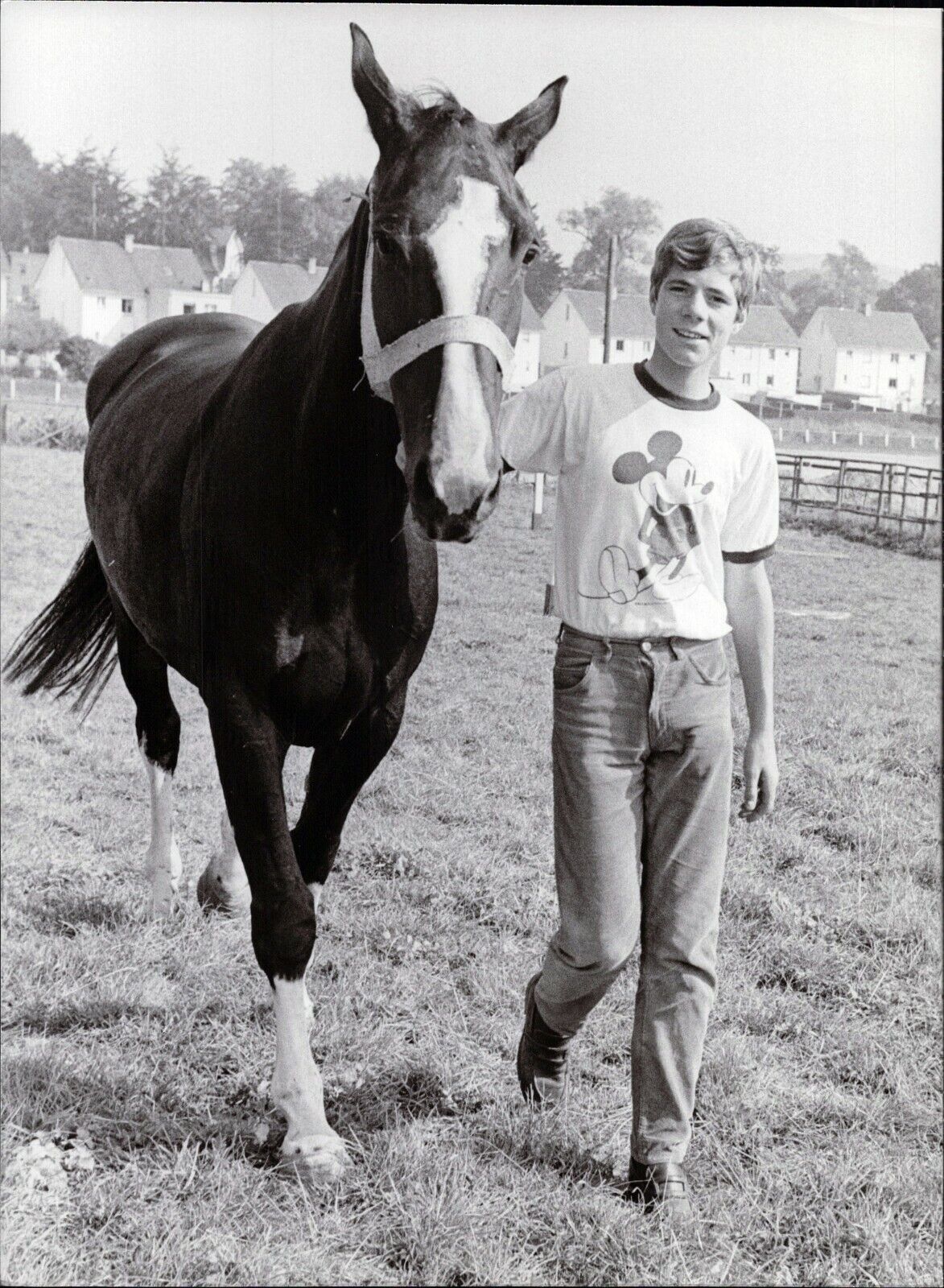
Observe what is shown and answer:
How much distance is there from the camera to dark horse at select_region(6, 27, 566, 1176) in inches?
77.1

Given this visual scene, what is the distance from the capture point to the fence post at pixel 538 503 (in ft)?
10.1

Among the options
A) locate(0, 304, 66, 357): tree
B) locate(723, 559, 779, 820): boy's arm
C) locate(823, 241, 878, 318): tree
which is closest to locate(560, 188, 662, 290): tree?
locate(823, 241, 878, 318): tree

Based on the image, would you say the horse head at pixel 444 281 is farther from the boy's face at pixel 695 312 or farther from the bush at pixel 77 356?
the bush at pixel 77 356

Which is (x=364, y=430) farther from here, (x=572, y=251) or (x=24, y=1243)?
(x=24, y=1243)

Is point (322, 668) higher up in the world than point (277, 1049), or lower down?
higher up

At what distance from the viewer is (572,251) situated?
2803 mm

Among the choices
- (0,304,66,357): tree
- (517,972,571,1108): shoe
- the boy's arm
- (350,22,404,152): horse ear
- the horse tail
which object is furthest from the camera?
the horse tail

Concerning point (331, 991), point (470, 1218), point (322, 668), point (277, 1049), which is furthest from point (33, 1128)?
point (322, 668)

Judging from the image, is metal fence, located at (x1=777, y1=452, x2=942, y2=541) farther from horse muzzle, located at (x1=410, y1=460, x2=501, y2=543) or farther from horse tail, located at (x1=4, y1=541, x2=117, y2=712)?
horse tail, located at (x1=4, y1=541, x2=117, y2=712)

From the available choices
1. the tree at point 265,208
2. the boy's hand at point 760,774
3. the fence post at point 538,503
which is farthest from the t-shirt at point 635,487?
the tree at point 265,208

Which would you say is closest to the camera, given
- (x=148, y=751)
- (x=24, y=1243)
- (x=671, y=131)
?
(x=24, y=1243)

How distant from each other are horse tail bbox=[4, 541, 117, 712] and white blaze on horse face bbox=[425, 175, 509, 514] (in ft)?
7.75

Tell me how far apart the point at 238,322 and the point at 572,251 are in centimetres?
159

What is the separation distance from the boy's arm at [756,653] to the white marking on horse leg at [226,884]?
5.41 ft
